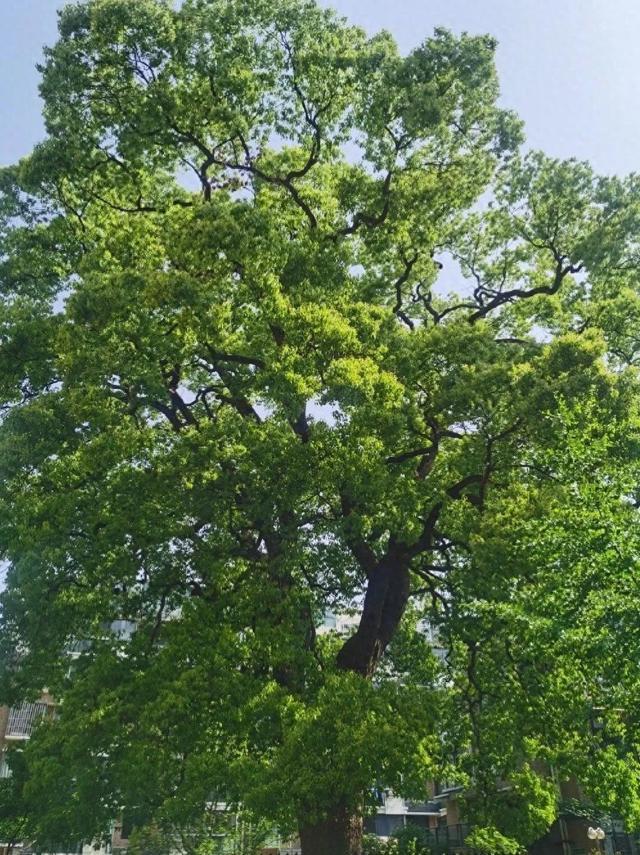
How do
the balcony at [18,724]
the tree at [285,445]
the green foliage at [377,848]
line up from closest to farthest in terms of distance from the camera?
the tree at [285,445] < the green foliage at [377,848] < the balcony at [18,724]

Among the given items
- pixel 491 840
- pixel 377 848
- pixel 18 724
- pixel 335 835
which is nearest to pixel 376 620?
pixel 335 835

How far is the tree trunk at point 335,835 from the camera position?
1292 cm

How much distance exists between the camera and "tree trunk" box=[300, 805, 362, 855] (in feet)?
42.4

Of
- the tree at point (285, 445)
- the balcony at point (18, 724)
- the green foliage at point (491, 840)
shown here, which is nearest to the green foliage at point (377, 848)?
the green foliage at point (491, 840)

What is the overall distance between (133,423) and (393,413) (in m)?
5.44

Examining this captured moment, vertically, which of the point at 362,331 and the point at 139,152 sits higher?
the point at 139,152

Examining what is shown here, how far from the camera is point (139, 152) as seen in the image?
51.8 feet

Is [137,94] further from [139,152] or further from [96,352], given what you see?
[96,352]

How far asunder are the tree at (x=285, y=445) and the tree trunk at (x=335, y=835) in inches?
2.2

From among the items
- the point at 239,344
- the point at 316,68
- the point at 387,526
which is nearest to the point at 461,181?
the point at 316,68

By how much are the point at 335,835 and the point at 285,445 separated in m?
7.08

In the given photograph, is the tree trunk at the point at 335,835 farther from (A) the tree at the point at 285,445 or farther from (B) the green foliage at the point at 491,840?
(B) the green foliage at the point at 491,840

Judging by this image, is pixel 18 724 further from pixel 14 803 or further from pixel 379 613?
pixel 379 613

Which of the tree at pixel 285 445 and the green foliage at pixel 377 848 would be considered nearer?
the tree at pixel 285 445
